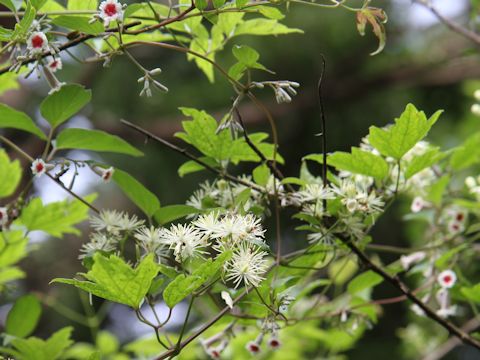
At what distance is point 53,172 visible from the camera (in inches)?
33.3

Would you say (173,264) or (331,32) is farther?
(331,32)

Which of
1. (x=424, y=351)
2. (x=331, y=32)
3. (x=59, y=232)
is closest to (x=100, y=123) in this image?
(x=331, y=32)

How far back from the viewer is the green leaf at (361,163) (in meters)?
0.84

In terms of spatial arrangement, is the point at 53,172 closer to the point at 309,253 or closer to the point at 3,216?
the point at 3,216

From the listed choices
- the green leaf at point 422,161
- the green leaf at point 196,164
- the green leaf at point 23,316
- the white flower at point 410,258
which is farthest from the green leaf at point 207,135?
the white flower at point 410,258

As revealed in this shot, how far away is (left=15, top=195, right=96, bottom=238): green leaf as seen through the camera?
0.98m

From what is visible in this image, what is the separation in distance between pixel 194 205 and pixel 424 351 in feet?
4.22

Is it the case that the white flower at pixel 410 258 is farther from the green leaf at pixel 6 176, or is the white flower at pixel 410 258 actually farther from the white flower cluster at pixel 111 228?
the green leaf at pixel 6 176

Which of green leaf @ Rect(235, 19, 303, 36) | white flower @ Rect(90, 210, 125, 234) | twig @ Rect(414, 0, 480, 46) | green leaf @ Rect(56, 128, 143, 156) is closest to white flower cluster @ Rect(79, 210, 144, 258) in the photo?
white flower @ Rect(90, 210, 125, 234)

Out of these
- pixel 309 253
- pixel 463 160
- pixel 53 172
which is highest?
pixel 53 172

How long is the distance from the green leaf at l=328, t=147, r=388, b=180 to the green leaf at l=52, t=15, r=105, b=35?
33cm

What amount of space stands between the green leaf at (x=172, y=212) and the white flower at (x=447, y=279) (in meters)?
0.45

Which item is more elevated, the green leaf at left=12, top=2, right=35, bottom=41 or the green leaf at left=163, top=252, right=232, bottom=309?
the green leaf at left=12, top=2, right=35, bottom=41

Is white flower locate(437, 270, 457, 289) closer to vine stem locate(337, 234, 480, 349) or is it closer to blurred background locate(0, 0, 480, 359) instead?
vine stem locate(337, 234, 480, 349)
